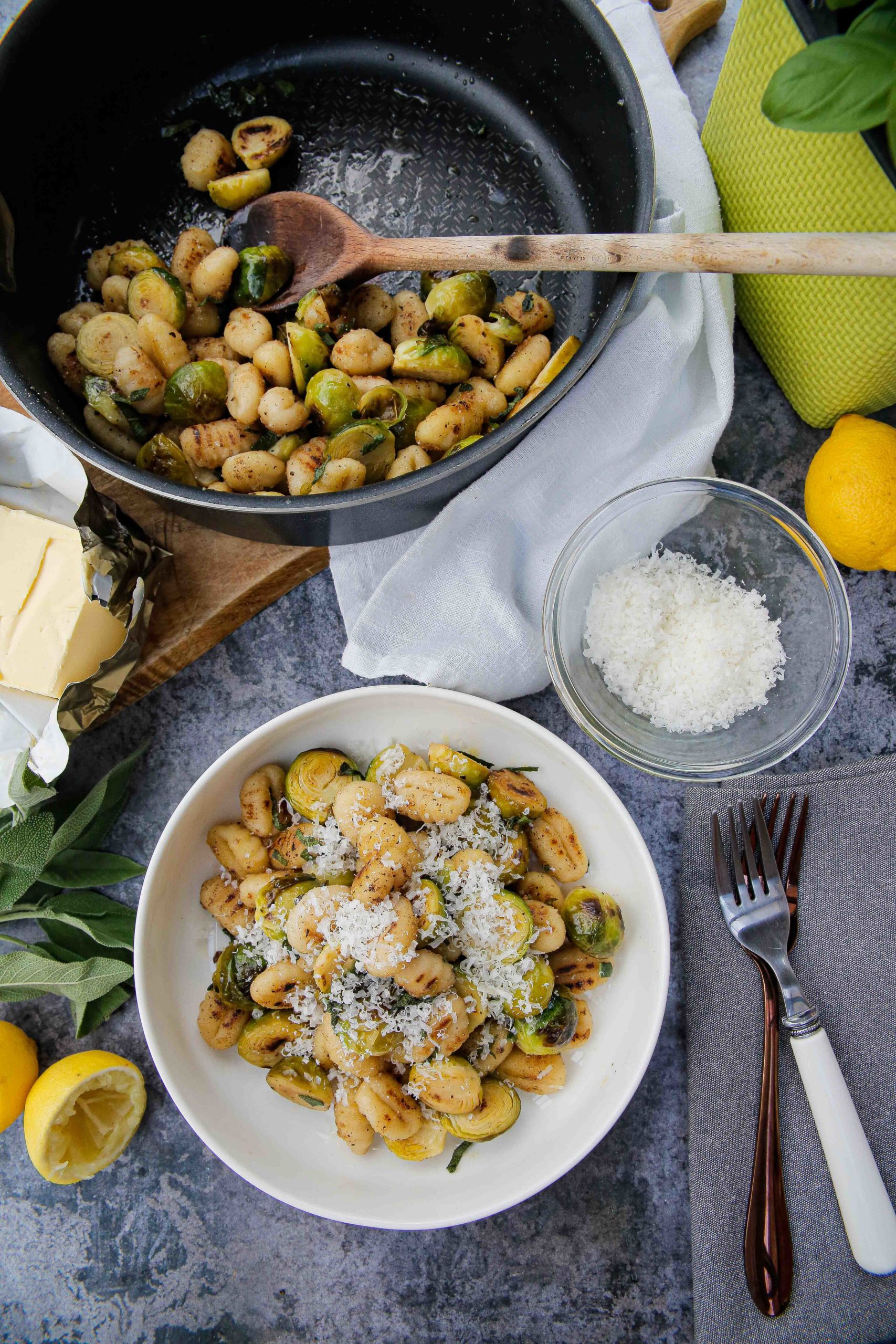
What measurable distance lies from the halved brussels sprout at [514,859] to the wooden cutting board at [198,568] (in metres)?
0.44

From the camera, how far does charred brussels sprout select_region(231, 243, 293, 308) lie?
1126mm

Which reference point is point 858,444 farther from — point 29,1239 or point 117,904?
point 29,1239

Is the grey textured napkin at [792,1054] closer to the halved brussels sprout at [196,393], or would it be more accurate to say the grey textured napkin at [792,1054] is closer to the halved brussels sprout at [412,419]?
the halved brussels sprout at [412,419]

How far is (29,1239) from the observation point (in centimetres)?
127

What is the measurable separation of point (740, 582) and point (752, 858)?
36 centimetres

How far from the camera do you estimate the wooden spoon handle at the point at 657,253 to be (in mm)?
856

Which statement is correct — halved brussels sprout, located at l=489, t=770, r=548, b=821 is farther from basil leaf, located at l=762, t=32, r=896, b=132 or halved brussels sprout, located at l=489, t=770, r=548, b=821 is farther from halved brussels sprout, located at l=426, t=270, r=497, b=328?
basil leaf, located at l=762, t=32, r=896, b=132

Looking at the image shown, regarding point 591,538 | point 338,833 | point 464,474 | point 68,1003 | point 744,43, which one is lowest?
point 68,1003

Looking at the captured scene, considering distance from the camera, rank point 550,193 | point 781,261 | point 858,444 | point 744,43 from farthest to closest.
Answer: point 550,193 → point 858,444 → point 744,43 → point 781,261

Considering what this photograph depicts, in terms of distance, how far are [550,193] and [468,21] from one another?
23 cm

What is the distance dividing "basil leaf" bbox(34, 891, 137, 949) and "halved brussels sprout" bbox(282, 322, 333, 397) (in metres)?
0.71

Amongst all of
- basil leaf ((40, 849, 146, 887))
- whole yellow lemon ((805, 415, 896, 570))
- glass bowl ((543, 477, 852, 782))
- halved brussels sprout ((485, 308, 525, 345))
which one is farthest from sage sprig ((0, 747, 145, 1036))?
whole yellow lemon ((805, 415, 896, 570))

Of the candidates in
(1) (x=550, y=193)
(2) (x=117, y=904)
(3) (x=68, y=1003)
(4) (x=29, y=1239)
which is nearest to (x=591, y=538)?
(1) (x=550, y=193)

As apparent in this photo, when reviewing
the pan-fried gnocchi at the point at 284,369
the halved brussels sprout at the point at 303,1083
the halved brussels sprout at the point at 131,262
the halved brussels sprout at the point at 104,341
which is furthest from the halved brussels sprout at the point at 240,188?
the halved brussels sprout at the point at 303,1083
